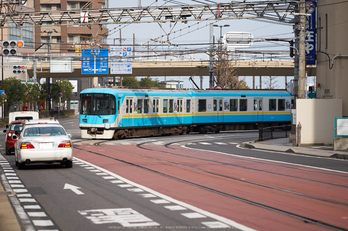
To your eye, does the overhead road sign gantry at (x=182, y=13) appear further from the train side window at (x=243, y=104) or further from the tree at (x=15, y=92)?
the tree at (x=15, y=92)

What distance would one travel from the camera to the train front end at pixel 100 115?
37.9 meters

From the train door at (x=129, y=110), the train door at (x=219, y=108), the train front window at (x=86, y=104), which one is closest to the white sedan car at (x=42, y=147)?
the train front window at (x=86, y=104)

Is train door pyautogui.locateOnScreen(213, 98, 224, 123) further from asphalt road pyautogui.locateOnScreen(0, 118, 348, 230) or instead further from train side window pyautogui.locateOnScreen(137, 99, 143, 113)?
asphalt road pyautogui.locateOnScreen(0, 118, 348, 230)

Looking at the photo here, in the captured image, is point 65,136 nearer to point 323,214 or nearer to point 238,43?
point 323,214

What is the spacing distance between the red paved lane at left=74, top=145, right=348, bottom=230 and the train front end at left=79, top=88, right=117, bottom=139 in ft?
40.0

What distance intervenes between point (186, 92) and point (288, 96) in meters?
11.0

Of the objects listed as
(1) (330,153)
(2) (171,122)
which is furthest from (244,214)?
(2) (171,122)

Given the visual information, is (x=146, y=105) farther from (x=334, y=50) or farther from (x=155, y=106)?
(x=334, y=50)

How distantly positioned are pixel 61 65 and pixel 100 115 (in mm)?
37365

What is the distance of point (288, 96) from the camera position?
171ft

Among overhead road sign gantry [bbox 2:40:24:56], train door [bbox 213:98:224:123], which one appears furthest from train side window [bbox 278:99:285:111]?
overhead road sign gantry [bbox 2:40:24:56]

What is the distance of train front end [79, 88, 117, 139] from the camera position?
124ft

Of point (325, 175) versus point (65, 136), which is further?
point (65, 136)

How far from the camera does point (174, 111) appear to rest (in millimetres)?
44781
